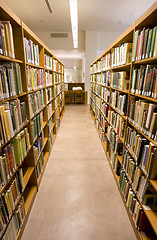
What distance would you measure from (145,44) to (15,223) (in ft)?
6.72

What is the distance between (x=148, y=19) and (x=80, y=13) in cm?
545

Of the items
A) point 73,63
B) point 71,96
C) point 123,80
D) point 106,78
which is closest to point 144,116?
point 123,80

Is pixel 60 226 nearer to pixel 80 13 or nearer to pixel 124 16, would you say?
pixel 80 13

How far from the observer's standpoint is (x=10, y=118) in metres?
1.28

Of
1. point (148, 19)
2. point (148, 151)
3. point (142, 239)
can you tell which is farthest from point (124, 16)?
point (142, 239)

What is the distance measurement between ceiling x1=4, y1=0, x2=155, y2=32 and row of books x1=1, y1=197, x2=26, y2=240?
5.71 metres

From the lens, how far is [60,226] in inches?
63.6

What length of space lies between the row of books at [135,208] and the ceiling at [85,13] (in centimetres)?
550

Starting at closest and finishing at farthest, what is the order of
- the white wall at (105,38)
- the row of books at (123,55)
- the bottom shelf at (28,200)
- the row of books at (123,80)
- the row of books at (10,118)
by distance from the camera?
the row of books at (10,118), the bottom shelf at (28,200), the row of books at (123,55), the row of books at (123,80), the white wall at (105,38)

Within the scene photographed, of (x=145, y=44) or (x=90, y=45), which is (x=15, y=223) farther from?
(x=90, y=45)

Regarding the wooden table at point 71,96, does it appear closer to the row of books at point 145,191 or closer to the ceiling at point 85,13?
the ceiling at point 85,13

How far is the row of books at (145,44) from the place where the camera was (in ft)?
4.05

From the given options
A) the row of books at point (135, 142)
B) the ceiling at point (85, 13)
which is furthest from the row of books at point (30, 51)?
the ceiling at point (85, 13)

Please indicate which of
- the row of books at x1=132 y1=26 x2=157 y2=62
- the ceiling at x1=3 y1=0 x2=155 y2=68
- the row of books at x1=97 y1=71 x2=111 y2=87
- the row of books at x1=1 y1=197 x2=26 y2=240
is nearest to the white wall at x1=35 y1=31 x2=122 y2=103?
the ceiling at x1=3 y1=0 x2=155 y2=68
